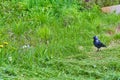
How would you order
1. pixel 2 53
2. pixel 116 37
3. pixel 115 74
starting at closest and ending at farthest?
pixel 115 74 < pixel 2 53 < pixel 116 37

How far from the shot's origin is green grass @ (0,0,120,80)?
5480 millimetres

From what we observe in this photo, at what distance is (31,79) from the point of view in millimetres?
4992

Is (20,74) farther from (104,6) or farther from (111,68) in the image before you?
(104,6)

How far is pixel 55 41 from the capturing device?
6719 mm

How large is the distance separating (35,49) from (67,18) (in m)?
1.83

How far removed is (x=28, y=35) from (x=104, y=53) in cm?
131

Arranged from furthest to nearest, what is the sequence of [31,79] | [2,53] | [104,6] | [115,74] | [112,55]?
[104,6]
[112,55]
[2,53]
[115,74]
[31,79]

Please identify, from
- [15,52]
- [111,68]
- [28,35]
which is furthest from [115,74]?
[28,35]

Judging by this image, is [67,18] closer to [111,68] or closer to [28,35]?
[28,35]

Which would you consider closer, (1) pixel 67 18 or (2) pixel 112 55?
(2) pixel 112 55

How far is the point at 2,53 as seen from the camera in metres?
5.78

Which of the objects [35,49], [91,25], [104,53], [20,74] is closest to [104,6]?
[91,25]

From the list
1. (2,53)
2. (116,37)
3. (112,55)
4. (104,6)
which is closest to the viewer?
(2,53)

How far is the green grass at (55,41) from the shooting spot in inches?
216
